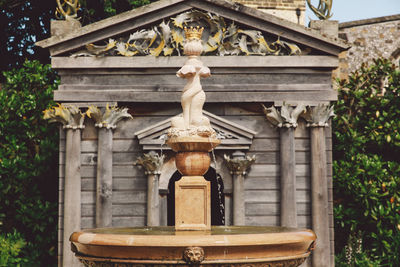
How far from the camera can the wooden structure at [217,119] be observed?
9.95 meters

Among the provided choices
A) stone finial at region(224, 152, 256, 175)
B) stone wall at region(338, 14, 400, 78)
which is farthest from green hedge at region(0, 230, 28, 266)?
stone wall at region(338, 14, 400, 78)

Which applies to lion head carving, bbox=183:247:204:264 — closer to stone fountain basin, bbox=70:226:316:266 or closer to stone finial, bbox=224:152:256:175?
stone fountain basin, bbox=70:226:316:266

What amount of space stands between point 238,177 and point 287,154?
956 mm

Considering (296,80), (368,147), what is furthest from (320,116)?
(368,147)

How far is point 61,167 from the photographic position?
10.1 meters

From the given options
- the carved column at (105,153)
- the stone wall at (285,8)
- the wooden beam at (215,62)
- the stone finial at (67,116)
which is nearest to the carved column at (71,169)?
the stone finial at (67,116)

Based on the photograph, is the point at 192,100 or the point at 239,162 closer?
the point at 192,100

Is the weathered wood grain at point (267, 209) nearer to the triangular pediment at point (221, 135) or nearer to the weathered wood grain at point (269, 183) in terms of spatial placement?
the weathered wood grain at point (269, 183)

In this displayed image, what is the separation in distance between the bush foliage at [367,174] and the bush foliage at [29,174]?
19.3 ft

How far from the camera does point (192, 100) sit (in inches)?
243

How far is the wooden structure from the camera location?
9.95 meters

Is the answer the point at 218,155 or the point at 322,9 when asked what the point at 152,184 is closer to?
the point at 218,155

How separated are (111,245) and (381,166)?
801 centimetres

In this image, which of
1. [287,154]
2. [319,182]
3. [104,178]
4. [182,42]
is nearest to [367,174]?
[319,182]
